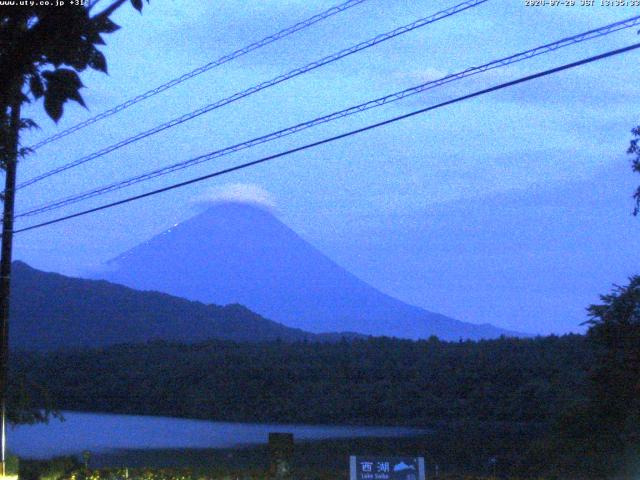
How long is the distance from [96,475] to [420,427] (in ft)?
88.4

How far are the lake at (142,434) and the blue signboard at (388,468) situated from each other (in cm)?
1764

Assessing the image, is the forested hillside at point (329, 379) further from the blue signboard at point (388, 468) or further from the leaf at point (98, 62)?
the leaf at point (98, 62)

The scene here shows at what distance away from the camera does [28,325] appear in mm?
113500

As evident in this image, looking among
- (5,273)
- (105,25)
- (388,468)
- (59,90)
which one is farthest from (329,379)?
(59,90)

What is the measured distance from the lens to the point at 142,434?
38062mm

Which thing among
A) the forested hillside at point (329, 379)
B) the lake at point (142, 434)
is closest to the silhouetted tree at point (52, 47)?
the lake at point (142, 434)

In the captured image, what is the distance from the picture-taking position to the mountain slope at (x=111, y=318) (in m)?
110

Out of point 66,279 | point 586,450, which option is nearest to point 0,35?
point 586,450

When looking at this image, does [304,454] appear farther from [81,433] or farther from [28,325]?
[28,325]

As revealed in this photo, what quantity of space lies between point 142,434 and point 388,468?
92.7ft

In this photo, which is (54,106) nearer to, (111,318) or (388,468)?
(388,468)

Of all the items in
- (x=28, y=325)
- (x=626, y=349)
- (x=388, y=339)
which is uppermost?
(x=28, y=325)

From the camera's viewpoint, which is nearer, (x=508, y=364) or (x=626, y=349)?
(x=626, y=349)

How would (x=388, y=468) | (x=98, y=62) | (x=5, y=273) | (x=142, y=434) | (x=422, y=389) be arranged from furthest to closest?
1. (x=422, y=389)
2. (x=142, y=434)
3. (x=5, y=273)
4. (x=388, y=468)
5. (x=98, y=62)
